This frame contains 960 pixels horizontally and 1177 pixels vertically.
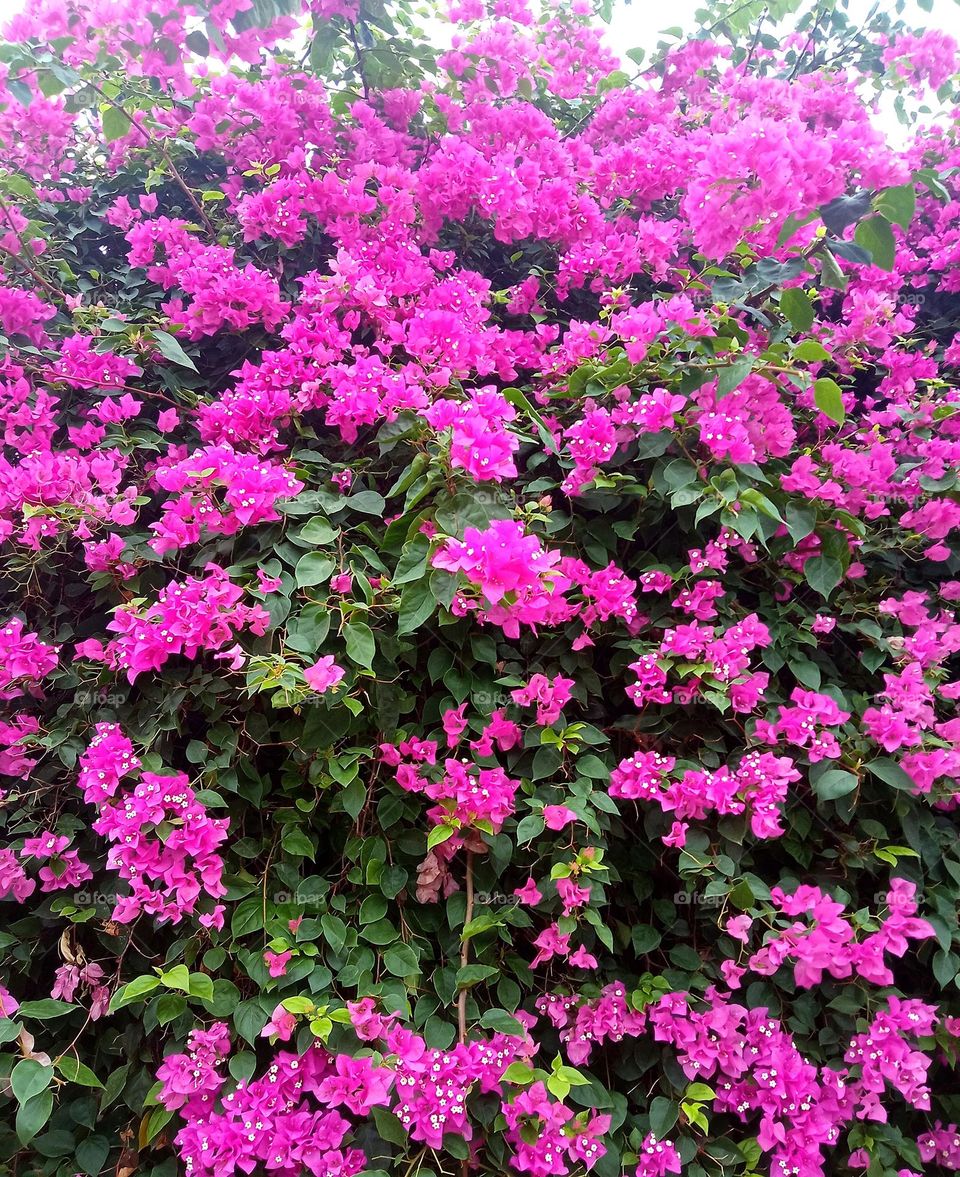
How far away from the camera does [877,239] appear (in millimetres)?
1338

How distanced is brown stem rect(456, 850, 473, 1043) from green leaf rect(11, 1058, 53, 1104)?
2.51ft

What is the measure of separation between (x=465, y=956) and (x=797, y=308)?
1.47 meters

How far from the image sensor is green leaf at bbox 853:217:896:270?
4.35 ft

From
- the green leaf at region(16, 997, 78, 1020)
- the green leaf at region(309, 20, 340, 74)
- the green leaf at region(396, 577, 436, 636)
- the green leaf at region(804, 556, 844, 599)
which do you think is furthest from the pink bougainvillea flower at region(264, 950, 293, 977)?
the green leaf at region(309, 20, 340, 74)

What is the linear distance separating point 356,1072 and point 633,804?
77 centimetres

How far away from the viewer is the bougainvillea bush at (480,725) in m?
1.37

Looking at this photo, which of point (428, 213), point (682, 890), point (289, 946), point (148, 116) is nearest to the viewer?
point (289, 946)

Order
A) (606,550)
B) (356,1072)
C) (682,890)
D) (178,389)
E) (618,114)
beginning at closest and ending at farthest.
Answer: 1. (356,1072)
2. (682,890)
3. (606,550)
4. (178,389)
5. (618,114)

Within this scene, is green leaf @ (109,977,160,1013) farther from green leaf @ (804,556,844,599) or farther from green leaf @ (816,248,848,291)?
green leaf @ (816,248,848,291)

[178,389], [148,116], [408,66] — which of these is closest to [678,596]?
[178,389]

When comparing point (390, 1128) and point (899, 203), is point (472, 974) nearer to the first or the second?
point (390, 1128)

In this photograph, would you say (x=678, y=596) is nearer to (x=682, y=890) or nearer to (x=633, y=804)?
(x=633, y=804)

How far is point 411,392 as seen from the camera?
1626 mm

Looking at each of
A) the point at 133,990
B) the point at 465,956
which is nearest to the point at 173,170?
the point at 133,990
